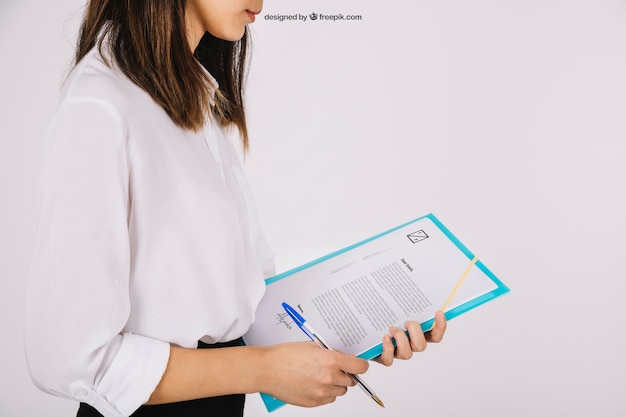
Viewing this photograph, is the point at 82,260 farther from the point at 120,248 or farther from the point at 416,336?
the point at 416,336

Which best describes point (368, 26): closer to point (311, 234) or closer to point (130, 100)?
point (311, 234)

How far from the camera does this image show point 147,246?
61 centimetres

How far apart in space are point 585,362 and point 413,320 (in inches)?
43.6

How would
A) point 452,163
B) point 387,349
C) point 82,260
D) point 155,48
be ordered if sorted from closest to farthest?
point 82,260 < point 155,48 < point 387,349 < point 452,163

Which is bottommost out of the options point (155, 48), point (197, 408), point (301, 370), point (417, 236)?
point (197, 408)

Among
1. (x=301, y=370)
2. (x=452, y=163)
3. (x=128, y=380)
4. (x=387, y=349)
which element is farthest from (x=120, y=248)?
(x=452, y=163)

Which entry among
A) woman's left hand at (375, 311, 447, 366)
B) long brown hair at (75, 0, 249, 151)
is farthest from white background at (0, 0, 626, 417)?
long brown hair at (75, 0, 249, 151)

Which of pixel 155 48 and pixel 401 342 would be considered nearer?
pixel 155 48

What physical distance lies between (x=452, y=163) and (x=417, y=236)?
864 mm

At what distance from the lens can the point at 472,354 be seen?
162cm

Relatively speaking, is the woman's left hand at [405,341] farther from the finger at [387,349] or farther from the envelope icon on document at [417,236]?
the envelope icon on document at [417,236]

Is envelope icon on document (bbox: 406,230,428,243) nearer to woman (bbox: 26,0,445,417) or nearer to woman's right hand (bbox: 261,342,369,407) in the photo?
woman (bbox: 26,0,445,417)

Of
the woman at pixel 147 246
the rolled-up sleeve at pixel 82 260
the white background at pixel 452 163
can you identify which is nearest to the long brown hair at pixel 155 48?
the woman at pixel 147 246

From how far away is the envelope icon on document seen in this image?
95 centimetres
